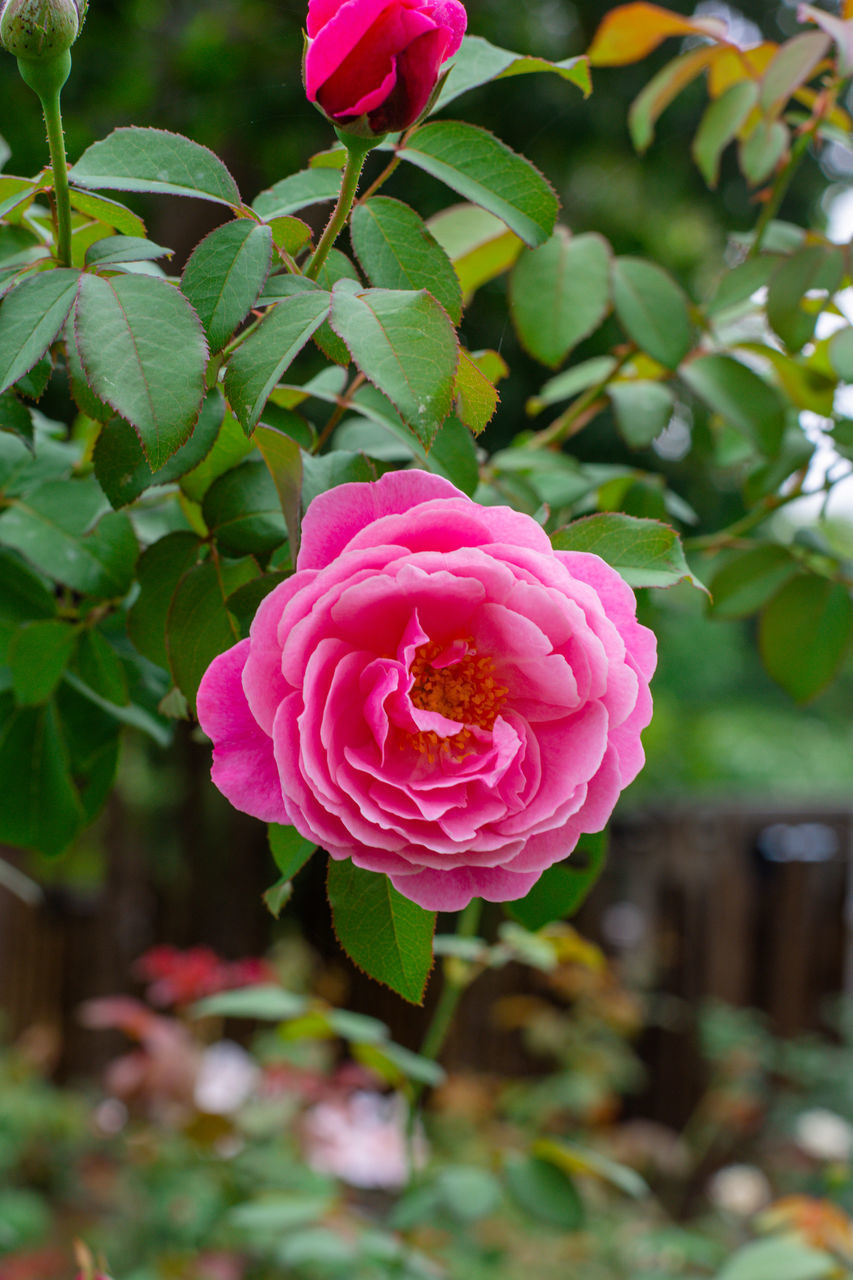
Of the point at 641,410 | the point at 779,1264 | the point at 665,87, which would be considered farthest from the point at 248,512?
the point at 779,1264

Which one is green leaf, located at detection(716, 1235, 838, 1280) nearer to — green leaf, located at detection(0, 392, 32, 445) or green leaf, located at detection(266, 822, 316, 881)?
green leaf, located at detection(266, 822, 316, 881)

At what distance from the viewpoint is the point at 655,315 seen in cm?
62

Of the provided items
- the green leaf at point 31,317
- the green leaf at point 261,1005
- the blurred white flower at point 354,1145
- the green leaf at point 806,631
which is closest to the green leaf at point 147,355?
the green leaf at point 31,317

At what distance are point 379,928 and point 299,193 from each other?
296mm

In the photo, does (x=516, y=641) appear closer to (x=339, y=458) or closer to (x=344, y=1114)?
(x=339, y=458)

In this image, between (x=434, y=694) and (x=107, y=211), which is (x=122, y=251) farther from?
(x=434, y=694)

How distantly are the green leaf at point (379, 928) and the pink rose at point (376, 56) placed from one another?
25 centimetres

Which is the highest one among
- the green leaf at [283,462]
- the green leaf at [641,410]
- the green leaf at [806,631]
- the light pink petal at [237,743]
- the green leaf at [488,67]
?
the green leaf at [488,67]

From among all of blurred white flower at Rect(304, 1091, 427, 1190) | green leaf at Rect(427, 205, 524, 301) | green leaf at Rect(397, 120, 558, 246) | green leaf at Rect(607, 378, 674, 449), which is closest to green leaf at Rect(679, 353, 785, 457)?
green leaf at Rect(607, 378, 674, 449)

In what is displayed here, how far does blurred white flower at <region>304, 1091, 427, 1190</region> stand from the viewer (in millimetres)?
1925

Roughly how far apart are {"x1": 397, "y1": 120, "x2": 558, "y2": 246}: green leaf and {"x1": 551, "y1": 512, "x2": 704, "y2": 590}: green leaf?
0.40 ft

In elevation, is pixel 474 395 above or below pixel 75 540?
above

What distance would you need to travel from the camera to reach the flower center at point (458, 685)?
33 centimetres

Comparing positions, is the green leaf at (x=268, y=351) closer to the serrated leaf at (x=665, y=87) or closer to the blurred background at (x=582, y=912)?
the serrated leaf at (x=665, y=87)
